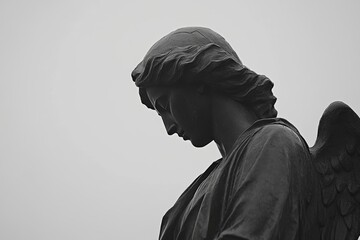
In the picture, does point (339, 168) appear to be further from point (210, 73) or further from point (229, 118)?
point (210, 73)

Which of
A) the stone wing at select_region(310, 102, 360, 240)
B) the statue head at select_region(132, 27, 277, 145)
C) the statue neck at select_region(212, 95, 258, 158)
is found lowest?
the stone wing at select_region(310, 102, 360, 240)

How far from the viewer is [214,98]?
4617 millimetres

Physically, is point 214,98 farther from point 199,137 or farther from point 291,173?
point 291,173

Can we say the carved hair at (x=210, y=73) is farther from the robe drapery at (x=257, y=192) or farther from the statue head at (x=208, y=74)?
the robe drapery at (x=257, y=192)

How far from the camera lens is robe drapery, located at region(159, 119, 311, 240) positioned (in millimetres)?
3750

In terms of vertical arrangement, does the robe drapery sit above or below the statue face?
below

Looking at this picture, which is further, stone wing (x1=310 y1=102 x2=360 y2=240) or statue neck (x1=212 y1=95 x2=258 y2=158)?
statue neck (x1=212 y1=95 x2=258 y2=158)

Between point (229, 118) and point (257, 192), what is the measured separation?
85 cm

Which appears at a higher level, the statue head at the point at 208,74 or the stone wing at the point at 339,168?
the statue head at the point at 208,74

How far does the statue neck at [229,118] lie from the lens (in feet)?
15.0

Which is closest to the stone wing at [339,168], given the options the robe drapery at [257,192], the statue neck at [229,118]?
the robe drapery at [257,192]

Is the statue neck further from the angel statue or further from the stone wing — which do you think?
the stone wing

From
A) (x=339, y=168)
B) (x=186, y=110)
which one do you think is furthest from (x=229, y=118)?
(x=339, y=168)

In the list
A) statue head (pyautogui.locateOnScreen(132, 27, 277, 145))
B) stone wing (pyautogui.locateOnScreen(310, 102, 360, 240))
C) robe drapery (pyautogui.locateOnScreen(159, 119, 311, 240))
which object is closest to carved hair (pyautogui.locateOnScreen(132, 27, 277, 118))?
statue head (pyautogui.locateOnScreen(132, 27, 277, 145))
